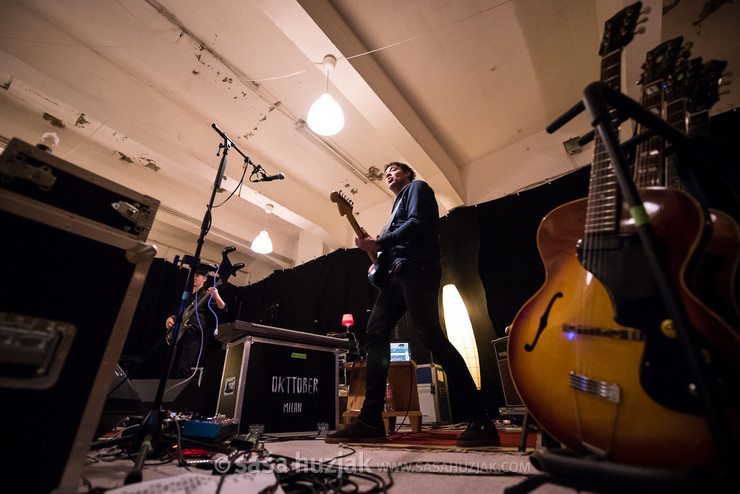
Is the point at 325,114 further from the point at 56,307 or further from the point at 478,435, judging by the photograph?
the point at 478,435

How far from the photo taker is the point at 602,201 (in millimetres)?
932

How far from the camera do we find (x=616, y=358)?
0.73m

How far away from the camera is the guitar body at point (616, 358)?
2.02 ft

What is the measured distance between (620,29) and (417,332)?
1649mm

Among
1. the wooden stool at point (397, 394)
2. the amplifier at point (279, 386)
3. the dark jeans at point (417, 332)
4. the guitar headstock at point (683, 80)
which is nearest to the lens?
the guitar headstock at point (683, 80)

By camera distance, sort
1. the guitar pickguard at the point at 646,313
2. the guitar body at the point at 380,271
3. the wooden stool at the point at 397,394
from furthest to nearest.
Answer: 1. the wooden stool at the point at 397,394
2. the guitar body at the point at 380,271
3. the guitar pickguard at the point at 646,313

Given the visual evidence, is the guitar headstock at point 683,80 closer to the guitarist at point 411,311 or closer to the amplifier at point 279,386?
the guitarist at point 411,311

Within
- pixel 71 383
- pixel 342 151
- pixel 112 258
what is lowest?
pixel 71 383

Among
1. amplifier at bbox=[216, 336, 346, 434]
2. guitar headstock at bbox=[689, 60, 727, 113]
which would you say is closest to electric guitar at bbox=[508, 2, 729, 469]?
guitar headstock at bbox=[689, 60, 727, 113]

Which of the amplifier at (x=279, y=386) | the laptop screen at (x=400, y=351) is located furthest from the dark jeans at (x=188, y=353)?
the laptop screen at (x=400, y=351)

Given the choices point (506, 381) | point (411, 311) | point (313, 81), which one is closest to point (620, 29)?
point (411, 311)

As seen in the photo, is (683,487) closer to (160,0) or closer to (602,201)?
(602,201)

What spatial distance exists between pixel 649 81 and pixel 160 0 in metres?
3.94

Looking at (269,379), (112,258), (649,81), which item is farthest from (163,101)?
(649,81)
